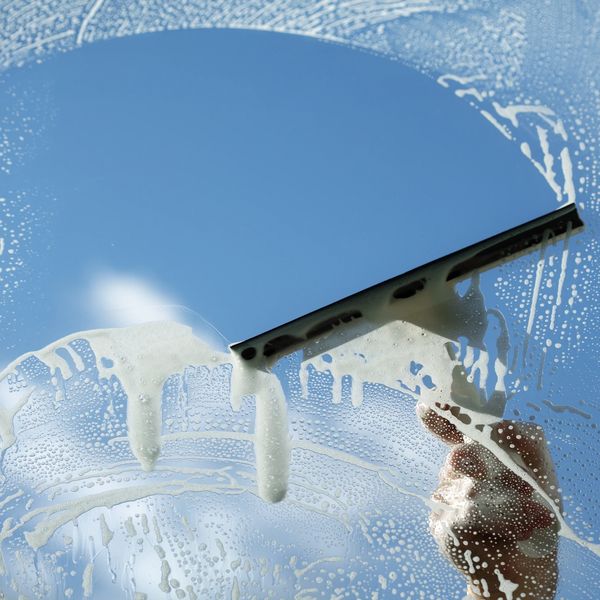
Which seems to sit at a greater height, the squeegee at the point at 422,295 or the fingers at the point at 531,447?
the squeegee at the point at 422,295

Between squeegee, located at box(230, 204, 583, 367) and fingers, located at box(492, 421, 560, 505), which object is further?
fingers, located at box(492, 421, 560, 505)

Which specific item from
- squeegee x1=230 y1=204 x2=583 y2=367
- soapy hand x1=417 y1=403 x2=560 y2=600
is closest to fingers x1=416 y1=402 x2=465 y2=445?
soapy hand x1=417 y1=403 x2=560 y2=600

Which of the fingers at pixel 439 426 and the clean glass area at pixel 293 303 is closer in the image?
the clean glass area at pixel 293 303

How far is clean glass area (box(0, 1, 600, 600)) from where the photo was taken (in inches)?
26.7

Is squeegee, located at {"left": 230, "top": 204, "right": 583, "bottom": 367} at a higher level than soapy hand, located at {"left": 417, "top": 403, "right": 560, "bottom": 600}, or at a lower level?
higher

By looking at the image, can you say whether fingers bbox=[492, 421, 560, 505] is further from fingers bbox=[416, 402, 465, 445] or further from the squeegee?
the squeegee

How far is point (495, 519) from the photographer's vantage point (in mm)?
906

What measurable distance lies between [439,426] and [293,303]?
24 cm

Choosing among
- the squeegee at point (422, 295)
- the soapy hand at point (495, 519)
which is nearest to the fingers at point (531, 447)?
the soapy hand at point (495, 519)

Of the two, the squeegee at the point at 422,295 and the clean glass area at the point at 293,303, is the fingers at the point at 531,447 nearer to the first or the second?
the clean glass area at the point at 293,303

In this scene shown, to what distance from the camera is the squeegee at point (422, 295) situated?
0.70 m

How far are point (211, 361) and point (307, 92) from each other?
33 centimetres

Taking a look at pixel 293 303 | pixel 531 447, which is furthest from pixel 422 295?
pixel 531 447

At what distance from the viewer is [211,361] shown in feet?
2.82
